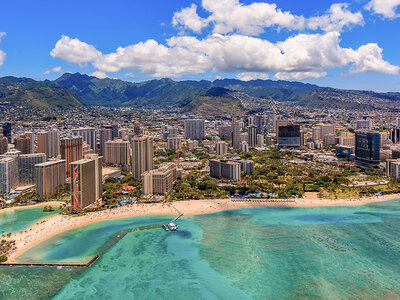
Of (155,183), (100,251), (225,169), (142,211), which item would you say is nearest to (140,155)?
(155,183)

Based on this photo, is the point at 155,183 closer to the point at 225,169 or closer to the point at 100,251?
the point at 225,169

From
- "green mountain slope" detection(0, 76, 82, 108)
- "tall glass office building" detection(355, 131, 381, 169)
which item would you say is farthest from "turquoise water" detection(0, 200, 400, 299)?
"green mountain slope" detection(0, 76, 82, 108)

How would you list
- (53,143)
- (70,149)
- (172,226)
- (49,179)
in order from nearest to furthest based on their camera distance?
1. (172,226)
2. (49,179)
3. (70,149)
4. (53,143)

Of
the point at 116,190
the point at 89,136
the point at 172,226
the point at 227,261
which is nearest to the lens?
the point at 227,261

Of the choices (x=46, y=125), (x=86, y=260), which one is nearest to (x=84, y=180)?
(x=86, y=260)

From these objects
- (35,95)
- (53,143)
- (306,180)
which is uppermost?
(35,95)

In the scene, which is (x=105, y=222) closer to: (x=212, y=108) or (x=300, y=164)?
(x=300, y=164)

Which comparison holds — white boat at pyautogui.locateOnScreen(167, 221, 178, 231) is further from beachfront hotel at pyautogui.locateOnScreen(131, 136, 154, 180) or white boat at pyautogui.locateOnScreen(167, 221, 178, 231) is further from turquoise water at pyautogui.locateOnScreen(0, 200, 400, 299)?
beachfront hotel at pyautogui.locateOnScreen(131, 136, 154, 180)
